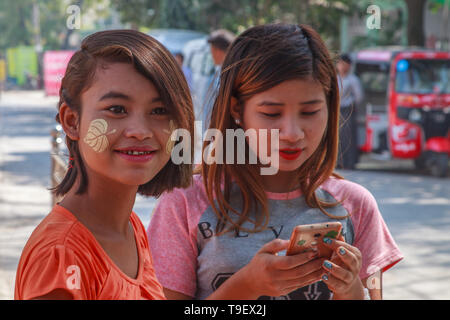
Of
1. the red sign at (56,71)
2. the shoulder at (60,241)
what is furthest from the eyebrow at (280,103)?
the shoulder at (60,241)

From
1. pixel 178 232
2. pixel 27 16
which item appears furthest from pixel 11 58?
pixel 178 232

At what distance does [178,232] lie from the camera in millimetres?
1581

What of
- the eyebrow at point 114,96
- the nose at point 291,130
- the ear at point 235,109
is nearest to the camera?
the eyebrow at point 114,96

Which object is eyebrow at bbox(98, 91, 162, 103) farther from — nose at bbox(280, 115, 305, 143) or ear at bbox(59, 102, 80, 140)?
nose at bbox(280, 115, 305, 143)

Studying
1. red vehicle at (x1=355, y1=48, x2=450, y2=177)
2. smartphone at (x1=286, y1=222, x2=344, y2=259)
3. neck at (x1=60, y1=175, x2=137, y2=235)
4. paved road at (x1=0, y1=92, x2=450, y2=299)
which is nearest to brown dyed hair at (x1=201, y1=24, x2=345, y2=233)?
smartphone at (x1=286, y1=222, x2=344, y2=259)

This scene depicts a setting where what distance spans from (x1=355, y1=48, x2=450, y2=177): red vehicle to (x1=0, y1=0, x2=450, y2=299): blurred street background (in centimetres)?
1

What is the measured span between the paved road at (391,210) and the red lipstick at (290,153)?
0.65m

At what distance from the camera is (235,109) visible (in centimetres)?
156

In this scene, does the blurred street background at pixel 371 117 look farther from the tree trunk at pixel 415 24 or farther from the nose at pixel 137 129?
the nose at pixel 137 129

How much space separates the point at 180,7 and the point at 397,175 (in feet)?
24.0

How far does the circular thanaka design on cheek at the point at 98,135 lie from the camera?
1.13 m

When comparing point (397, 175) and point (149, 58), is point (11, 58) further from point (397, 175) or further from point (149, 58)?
point (149, 58)

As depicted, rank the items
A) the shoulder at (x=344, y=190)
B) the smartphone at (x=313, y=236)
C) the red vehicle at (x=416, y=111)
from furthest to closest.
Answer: the red vehicle at (x=416, y=111), the shoulder at (x=344, y=190), the smartphone at (x=313, y=236)

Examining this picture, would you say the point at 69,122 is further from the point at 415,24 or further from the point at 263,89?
the point at 415,24
